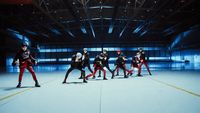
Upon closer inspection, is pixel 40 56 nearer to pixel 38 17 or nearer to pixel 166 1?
pixel 38 17

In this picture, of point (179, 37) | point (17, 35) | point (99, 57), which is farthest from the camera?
point (179, 37)

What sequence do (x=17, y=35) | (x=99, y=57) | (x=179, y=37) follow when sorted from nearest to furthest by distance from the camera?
(x=99, y=57), (x=17, y=35), (x=179, y=37)

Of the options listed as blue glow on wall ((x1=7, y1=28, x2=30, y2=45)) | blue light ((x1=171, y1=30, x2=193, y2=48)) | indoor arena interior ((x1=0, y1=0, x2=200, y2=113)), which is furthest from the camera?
blue light ((x1=171, y1=30, x2=193, y2=48))

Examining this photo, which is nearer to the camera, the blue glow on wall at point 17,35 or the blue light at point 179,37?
the blue glow on wall at point 17,35

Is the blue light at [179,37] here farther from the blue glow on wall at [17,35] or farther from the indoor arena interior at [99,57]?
the blue glow on wall at [17,35]

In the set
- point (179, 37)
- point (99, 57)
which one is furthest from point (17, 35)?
point (179, 37)

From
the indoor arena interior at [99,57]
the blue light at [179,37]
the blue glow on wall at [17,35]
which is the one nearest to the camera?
the indoor arena interior at [99,57]

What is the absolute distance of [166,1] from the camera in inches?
675

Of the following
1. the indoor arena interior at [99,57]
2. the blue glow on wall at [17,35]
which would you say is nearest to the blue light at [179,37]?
the indoor arena interior at [99,57]

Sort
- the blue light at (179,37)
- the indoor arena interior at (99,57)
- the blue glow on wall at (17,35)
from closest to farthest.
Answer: the indoor arena interior at (99,57)
the blue glow on wall at (17,35)
the blue light at (179,37)

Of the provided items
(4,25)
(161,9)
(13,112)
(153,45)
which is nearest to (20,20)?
(4,25)

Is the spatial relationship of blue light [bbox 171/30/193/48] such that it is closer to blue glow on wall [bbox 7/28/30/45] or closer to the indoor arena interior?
the indoor arena interior

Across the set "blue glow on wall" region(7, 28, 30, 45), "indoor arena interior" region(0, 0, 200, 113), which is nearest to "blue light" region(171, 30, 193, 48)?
"indoor arena interior" region(0, 0, 200, 113)

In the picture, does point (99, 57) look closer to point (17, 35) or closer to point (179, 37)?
point (17, 35)
